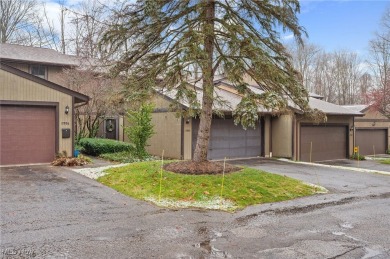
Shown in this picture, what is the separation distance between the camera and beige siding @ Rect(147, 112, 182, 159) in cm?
1669

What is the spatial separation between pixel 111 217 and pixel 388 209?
21.0 ft

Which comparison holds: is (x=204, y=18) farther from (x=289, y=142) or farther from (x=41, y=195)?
(x=289, y=142)

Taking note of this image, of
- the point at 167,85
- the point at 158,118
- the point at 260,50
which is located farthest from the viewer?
the point at 158,118

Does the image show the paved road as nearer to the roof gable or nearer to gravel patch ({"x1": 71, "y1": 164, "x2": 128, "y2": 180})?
gravel patch ({"x1": 71, "y1": 164, "x2": 128, "y2": 180})

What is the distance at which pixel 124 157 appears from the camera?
15492mm

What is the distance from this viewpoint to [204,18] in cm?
981

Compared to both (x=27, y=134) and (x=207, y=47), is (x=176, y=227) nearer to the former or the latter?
(x=207, y=47)

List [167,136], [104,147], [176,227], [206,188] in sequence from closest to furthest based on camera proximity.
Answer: [176,227], [206,188], [104,147], [167,136]

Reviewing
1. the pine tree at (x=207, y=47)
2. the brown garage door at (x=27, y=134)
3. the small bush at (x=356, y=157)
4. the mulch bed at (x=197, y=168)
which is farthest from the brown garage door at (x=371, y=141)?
the brown garage door at (x=27, y=134)

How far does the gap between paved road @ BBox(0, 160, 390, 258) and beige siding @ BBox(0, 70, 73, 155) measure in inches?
176

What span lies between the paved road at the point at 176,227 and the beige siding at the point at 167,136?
7269 mm

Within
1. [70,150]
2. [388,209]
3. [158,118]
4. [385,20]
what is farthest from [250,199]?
[385,20]

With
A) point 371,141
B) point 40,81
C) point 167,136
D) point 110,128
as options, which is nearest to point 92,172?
point 40,81

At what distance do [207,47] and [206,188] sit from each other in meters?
3.99
